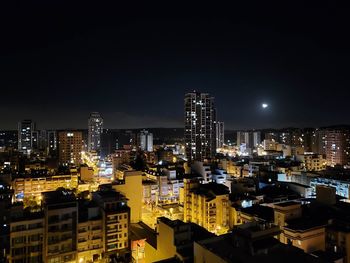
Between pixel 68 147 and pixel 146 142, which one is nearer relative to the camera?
pixel 68 147

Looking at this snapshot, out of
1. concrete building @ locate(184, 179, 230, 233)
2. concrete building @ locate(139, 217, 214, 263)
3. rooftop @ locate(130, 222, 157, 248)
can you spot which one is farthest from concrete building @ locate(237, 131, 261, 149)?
concrete building @ locate(139, 217, 214, 263)

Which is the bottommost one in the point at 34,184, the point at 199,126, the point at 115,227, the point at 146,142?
the point at 115,227

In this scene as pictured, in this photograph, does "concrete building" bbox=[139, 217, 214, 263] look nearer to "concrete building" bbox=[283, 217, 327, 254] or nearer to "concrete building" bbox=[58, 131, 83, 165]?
"concrete building" bbox=[283, 217, 327, 254]

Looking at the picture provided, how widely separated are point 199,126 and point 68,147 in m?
22.7

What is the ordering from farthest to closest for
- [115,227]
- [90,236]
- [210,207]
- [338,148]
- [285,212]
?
[338,148], [210,207], [115,227], [90,236], [285,212]

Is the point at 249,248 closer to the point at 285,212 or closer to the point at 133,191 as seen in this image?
the point at 285,212

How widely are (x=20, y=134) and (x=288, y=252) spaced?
65693 mm

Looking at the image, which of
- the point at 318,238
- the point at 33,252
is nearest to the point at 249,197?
the point at 318,238

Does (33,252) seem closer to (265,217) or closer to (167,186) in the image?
(265,217)

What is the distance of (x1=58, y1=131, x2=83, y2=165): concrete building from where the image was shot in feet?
153

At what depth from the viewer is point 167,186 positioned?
27.1 meters

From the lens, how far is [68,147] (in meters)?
46.9

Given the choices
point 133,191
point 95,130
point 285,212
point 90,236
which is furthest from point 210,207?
point 95,130

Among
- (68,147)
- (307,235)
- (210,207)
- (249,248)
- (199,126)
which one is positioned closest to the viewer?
(249,248)
